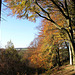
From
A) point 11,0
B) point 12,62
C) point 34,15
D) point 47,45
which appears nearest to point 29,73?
point 12,62

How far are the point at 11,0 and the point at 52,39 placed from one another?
33.3ft

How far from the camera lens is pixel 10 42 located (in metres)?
23.2

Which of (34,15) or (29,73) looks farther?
(29,73)

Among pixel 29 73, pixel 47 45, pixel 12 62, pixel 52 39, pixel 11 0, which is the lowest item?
pixel 29 73

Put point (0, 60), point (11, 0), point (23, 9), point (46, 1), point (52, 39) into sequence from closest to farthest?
point (11, 0) → point (23, 9) → point (46, 1) → point (52, 39) → point (0, 60)

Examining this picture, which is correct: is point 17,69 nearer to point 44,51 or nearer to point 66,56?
point 44,51

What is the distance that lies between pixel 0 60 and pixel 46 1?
18.7m

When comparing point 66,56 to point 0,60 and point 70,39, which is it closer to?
point 0,60

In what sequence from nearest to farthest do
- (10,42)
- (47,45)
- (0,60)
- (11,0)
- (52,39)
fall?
(11,0), (52,39), (47,45), (0,60), (10,42)

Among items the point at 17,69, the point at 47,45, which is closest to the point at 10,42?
the point at 17,69

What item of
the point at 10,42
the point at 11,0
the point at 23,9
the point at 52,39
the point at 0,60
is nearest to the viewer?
the point at 11,0

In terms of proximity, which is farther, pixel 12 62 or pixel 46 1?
pixel 12 62

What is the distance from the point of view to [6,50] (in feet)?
73.8

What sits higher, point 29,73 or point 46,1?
point 46,1
